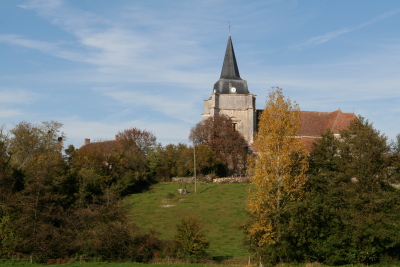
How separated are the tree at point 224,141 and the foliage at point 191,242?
31.1 m

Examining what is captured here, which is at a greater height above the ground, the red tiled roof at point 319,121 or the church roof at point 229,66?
the church roof at point 229,66

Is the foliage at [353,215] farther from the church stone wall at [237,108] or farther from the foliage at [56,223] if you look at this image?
the church stone wall at [237,108]

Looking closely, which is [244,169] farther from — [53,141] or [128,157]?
[53,141]

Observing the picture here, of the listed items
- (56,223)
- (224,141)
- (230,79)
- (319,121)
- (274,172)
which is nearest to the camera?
(274,172)

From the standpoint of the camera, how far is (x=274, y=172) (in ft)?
73.3

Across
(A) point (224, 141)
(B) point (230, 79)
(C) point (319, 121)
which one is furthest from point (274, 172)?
(B) point (230, 79)

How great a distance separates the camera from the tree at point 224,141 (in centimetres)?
5534

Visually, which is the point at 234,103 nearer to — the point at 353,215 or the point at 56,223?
the point at 56,223

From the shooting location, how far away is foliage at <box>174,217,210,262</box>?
75.3 feet

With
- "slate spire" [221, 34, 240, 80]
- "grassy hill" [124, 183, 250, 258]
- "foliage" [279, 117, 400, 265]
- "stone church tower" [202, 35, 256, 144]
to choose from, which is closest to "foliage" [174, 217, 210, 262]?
"grassy hill" [124, 183, 250, 258]

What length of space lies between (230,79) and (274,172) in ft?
144

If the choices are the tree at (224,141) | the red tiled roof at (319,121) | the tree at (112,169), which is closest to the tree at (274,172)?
the tree at (112,169)

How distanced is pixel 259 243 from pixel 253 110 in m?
43.0

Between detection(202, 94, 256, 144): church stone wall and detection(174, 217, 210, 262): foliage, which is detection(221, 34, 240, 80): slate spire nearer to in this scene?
detection(202, 94, 256, 144): church stone wall
